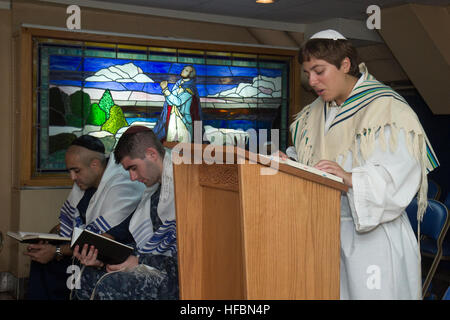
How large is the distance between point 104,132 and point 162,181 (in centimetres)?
309

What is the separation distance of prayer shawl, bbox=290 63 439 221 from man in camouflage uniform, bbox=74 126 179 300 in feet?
2.53

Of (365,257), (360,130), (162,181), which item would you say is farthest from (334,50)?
(162,181)

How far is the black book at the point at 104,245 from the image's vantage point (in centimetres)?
263

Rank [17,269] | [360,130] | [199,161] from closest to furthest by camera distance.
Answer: [199,161] → [360,130] → [17,269]

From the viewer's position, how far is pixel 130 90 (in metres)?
5.77

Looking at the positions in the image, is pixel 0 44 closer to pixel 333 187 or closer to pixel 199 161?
pixel 199 161

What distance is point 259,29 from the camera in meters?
6.43

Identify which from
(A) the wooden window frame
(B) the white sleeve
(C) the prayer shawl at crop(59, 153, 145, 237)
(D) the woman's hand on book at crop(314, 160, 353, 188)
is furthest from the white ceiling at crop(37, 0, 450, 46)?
(D) the woman's hand on book at crop(314, 160, 353, 188)

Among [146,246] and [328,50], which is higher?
[328,50]

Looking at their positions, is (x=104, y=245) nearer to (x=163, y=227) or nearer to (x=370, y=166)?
(x=163, y=227)

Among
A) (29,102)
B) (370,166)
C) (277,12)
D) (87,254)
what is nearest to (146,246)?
(87,254)

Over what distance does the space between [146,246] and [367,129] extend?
1269mm

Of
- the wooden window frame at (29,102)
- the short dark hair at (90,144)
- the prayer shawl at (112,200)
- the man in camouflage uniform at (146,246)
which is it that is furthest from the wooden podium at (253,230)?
the wooden window frame at (29,102)

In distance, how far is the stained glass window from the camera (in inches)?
212
